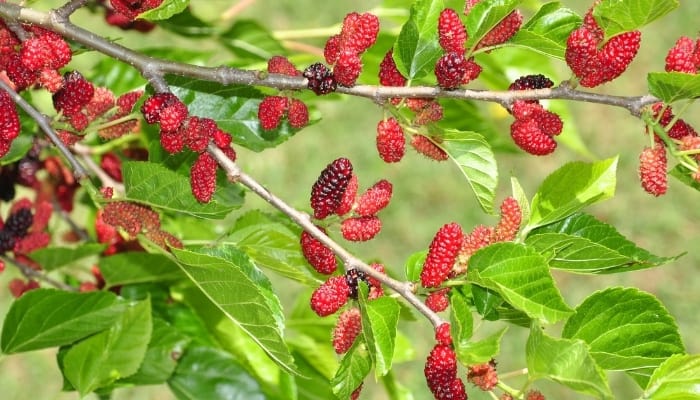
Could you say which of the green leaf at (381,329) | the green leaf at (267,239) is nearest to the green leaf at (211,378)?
the green leaf at (267,239)

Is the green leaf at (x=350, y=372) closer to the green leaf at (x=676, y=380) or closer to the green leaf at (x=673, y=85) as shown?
the green leaf at (x=676, y=380)

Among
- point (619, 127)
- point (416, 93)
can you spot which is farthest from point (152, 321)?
point (619, 127)

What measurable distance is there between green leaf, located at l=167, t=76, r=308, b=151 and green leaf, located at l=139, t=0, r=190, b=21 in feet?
0.94

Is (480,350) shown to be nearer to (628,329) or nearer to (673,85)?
(628,329)

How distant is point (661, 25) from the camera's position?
4.18 meters

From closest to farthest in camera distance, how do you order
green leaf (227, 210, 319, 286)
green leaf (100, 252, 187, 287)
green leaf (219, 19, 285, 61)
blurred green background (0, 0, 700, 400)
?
green leaf (227, 210, 319, 286)
green leaf (100, 252, 187, 287)
green leaf (219, 19, 285, 61)
blurred green background (0, 0, 700, 400)

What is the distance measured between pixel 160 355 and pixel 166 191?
0.39 metres

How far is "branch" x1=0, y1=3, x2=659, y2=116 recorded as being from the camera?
991 millimetres

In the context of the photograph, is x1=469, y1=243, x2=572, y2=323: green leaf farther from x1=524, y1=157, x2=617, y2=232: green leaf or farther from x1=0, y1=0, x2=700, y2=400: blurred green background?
x1=0, y1=0, x2=700, y2=400: blurred green background

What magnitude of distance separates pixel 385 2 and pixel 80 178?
91 centimetres

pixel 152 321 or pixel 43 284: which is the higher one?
pixel 152 321

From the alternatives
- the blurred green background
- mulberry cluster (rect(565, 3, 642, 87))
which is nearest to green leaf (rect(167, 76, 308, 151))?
mulberry cluster (rect(565, 3, 642, 87))

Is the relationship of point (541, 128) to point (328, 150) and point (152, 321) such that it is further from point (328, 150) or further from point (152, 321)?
point (328, 150)

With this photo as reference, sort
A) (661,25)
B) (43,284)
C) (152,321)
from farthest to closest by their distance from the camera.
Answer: (661,25), (43,284), (152,321)
